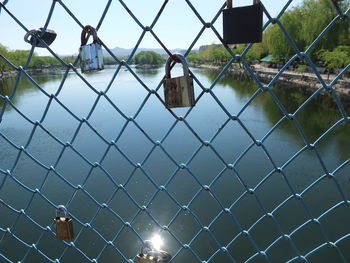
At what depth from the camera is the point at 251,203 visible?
484 centimetres

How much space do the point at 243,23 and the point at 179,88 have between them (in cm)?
22

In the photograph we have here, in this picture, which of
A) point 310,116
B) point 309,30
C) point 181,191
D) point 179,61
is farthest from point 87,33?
point 309,30

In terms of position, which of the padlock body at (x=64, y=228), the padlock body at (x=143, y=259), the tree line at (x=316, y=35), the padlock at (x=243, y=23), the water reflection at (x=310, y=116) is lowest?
the padlock body at (x=64, y=228)

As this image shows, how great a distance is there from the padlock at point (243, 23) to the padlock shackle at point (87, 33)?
A: 1.22ft

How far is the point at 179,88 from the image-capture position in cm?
71

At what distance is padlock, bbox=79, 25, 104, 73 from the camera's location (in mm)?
760

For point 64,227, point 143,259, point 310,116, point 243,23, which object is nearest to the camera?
point 243,23

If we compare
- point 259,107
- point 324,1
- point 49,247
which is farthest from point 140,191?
point 324,1

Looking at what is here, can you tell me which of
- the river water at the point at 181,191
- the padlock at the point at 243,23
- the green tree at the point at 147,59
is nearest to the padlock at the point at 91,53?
the padlock at the point at 243,23

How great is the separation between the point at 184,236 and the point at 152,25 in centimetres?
395

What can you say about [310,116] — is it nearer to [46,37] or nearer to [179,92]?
[179,92]

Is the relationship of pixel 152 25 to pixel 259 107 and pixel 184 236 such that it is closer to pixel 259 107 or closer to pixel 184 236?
pixel 184 236

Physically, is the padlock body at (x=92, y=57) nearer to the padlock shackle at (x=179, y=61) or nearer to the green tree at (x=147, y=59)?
the padlock shackle at (x=179, y=61)

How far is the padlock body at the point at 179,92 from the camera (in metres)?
0.69
